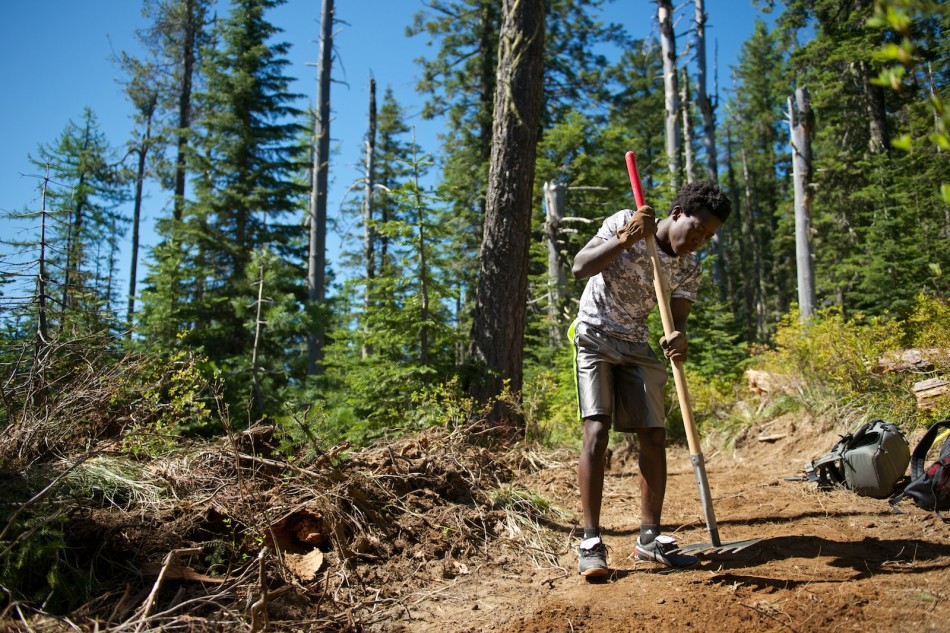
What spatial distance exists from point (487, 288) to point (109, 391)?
11.5 feet

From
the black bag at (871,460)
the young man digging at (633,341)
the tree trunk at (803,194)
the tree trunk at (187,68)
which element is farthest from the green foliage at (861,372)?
the tree trunk at (187,68)

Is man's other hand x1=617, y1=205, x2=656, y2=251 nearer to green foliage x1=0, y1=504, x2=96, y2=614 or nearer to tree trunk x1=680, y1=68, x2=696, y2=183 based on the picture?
green foliage x1=0, y1=504, x2=96, y2=614

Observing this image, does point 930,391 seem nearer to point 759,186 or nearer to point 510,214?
point 510,214

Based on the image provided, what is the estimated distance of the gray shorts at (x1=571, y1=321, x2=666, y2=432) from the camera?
3.20m

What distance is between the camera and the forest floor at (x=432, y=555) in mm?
2395

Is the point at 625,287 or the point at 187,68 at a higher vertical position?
the point at 187,68

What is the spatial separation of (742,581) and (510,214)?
418cm

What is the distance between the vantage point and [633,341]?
3.29 m

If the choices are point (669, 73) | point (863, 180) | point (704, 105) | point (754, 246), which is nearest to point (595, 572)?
point (669, 73)

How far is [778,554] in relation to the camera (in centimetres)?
313

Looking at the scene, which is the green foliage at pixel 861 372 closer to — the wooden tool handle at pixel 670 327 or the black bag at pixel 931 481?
the black bag at pixel 931 481

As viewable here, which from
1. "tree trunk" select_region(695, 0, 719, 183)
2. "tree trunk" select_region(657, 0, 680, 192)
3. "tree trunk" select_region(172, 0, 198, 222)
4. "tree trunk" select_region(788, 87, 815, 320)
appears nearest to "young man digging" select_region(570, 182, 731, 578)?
"tree trunk" select_region(788, 87, 815, 320)

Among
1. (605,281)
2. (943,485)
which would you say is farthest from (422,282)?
(943,485)

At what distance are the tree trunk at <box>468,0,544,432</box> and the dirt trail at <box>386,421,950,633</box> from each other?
1660 millimetres
